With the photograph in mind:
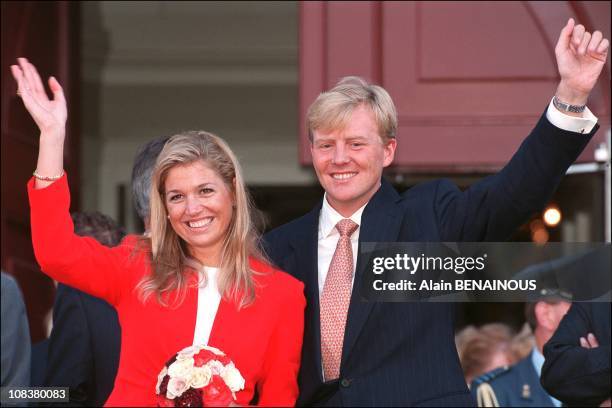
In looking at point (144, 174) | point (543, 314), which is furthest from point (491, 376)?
point (144, 174)

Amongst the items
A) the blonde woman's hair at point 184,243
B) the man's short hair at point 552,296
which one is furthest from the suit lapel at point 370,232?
the man's short hair at point 552,296

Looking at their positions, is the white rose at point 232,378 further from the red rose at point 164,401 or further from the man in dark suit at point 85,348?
the man in dark suit at point 85,348

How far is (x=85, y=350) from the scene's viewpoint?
376 cm

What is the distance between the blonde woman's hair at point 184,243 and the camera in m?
3.17

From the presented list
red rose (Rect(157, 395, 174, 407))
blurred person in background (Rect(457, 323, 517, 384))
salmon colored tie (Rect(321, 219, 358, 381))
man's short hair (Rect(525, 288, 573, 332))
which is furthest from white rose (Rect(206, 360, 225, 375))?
blurred person in background (Rect(457, 323, 517, 384))

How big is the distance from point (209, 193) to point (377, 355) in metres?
0.61

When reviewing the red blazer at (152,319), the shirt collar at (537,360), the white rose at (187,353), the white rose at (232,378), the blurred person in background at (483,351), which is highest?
the blurred person in background at (483,351)

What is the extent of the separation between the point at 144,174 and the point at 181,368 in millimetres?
977

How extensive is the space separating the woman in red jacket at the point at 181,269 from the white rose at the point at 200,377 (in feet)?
0.70

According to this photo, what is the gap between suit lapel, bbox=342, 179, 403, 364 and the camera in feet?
10.4

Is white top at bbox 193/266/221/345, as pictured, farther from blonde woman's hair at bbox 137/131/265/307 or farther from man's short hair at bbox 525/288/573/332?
man's short hair at bbox 525/288/573/332

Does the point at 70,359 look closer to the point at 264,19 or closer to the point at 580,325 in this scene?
the point at 580,325

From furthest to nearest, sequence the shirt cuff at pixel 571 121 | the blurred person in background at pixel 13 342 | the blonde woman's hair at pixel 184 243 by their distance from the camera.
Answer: the blurred person in background at pixel 13 342
the blonde woman's hair at pixel 184 243
the shirt cuff at pixel 571 121

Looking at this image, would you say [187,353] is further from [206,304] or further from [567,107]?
[567,107]
